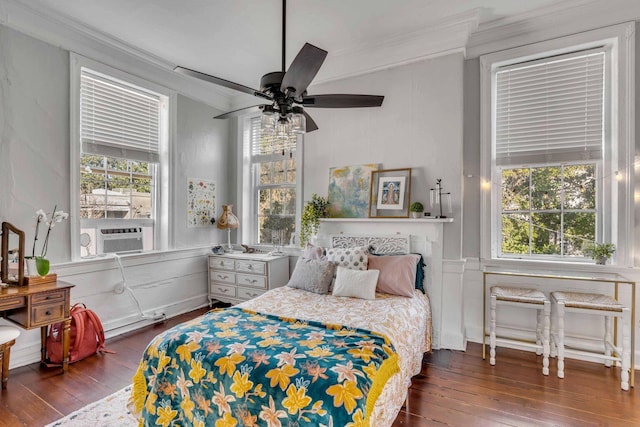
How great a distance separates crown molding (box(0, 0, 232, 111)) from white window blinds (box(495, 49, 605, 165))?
3.75 meters

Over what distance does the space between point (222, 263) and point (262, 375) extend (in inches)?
119

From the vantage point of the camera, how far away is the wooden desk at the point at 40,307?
92.1 inches

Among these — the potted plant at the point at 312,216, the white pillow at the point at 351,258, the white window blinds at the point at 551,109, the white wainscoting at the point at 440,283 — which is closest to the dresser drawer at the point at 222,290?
the potted plant at the point at 312,216

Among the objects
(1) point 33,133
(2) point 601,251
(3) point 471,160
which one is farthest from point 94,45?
(2) point 601,251

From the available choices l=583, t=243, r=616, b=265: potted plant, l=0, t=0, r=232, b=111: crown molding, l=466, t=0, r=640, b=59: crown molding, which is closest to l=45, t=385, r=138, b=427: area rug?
l=0, t=0, r=232, b=111: crown molding

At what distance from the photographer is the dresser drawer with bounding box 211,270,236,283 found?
4199 mm

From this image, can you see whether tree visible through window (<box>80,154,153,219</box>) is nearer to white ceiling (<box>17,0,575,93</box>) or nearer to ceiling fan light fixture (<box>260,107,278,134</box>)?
white ceiling (<box>17,0,575,93</box>)

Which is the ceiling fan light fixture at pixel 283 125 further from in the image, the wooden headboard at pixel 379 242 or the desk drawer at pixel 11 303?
the desk drawer at pixel 11 303

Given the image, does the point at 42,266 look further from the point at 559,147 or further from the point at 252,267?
the point at 559,147

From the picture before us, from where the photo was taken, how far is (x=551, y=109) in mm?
3025

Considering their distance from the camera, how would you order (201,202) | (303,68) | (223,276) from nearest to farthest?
(303,68) < (223,276) < (201,202)

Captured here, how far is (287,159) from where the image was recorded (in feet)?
14.7

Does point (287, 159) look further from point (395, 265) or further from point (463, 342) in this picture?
point (463, 342)

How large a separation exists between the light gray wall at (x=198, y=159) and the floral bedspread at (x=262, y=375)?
8.16 feet
